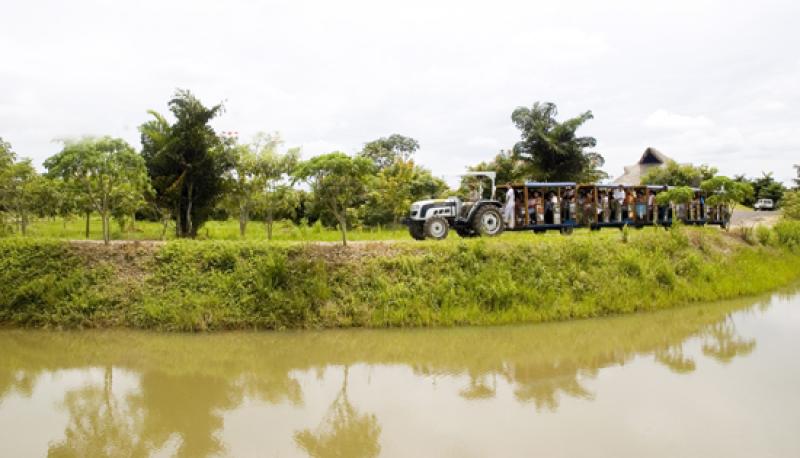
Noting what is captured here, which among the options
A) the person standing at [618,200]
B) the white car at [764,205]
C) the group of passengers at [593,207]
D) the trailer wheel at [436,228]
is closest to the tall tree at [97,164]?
the trailer wheel at [436,228]

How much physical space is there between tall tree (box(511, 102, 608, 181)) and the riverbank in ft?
41.8

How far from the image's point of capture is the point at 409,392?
271 inches

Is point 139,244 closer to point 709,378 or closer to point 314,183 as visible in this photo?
point 314,183

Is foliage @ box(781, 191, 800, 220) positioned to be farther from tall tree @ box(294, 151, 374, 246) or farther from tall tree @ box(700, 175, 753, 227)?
tall tree @ box(294, 151, 374, 246)

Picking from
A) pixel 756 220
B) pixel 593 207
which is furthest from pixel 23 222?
pixel 756 220

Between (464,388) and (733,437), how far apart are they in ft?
9.46

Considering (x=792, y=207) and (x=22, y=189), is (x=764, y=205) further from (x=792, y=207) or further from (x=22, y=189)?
(x=22, y=189)

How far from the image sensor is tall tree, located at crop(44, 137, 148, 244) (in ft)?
34.9

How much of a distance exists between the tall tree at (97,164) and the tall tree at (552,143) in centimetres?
1750

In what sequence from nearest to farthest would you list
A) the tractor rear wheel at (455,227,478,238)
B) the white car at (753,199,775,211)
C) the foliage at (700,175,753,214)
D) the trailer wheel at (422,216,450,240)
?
1. the trailer wheel at (422,216,450,240)
2. the tractor rear wheel at (455,227,478,238)
3. the foliage at (700,175,753,214)
4. the white car at (753,199,775,211)

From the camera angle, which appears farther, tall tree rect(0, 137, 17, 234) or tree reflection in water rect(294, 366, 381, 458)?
tall tree rect(0, 137, 17, 234)

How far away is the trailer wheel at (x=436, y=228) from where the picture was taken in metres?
13.5

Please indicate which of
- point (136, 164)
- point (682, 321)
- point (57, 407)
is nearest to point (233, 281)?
point (136, 164)

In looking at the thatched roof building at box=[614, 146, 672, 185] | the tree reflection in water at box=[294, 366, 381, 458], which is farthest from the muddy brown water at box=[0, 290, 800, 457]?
the thatched roof building at box=[614, 146, 672, 185]
